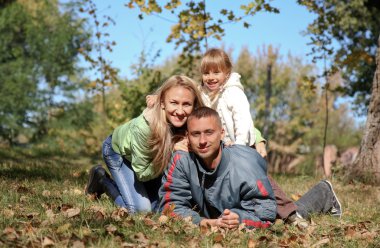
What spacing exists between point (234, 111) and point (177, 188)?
1089 millimetres

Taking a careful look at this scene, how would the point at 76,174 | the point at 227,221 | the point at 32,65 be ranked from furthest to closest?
1. the point at 32,65
2. the point at 76,174
3. the point at 227,221

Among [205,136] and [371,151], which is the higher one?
[205,136]

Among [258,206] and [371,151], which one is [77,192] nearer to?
[258,206]

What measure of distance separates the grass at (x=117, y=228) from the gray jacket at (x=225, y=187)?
0.17m

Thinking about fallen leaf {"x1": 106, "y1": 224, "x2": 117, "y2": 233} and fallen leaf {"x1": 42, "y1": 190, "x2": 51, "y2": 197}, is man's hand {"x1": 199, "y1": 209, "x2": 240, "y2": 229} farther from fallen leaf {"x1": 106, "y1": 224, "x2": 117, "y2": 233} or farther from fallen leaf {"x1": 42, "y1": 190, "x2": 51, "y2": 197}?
fallen leaf {"x1": 42, "y1": 190, "x2": 51, "y2": 197}

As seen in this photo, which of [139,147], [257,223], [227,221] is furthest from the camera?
[139,147]

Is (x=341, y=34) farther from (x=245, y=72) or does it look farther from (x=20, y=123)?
(x=245, y=72)

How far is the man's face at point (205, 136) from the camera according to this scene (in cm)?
414

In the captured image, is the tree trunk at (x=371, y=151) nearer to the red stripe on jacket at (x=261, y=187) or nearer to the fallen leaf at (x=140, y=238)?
the red stripe on jacket at (x=261, y=187)

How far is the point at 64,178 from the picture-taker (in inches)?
260

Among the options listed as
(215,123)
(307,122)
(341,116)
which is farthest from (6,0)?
(341,116)

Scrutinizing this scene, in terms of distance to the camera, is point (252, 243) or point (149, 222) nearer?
point (252, 243)

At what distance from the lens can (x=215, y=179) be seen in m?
4.25

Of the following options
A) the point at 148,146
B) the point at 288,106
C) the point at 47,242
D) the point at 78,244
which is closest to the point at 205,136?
the point at 148,146
